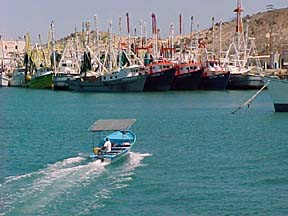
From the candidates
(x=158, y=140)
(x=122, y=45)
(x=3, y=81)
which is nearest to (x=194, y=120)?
(x=158, y=140)

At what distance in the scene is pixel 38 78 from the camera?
140m

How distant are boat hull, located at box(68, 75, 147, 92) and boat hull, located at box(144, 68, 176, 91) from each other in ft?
3.52

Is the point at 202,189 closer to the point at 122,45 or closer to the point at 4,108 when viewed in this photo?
the point at 4,108

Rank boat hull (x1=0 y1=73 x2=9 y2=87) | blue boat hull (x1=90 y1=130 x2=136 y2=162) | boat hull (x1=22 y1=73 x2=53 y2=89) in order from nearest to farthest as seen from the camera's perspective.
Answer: blue boat hull (x1=90 y1=130 x2=136 y2=162) < boat hull (x1=22 y1=73 x2=53 y2=89) < boat hull (x1=0 y1=73 x2=9 y2=87)

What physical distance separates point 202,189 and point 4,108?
187 feet

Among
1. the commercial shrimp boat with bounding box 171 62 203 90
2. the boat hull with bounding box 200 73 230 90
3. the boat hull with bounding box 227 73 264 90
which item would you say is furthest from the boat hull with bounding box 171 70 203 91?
the boat hull with bounding box 227 73 264 90

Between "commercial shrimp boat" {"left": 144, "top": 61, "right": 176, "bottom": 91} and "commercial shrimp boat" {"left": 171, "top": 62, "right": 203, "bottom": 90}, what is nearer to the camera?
"commercial shrimp boat" {"left": 144, "top": 61, "right": 176, "bottom": 91}

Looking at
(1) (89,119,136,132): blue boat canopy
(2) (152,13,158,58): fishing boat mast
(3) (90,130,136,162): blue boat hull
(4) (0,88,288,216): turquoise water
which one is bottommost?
(4) (0,88,288,216): turquoise water

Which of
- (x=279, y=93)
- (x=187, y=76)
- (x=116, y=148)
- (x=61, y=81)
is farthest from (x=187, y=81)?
(x=116, y=148)

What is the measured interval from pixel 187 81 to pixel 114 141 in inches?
2834

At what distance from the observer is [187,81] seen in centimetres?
11369

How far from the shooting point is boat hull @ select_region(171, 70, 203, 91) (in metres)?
113

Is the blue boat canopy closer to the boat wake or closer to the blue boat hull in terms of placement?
the blue boat hull

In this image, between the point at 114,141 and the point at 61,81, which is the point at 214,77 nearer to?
the point at 61,81
